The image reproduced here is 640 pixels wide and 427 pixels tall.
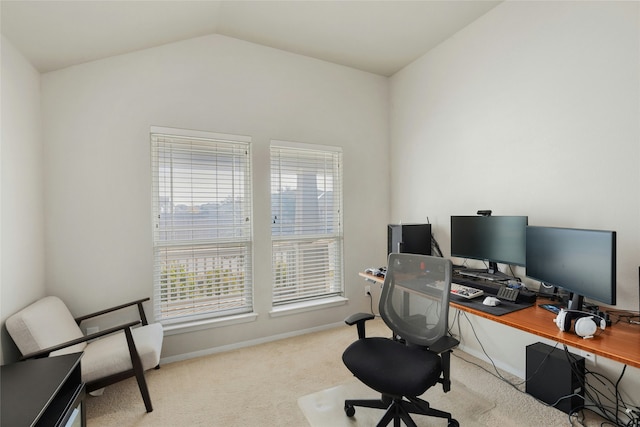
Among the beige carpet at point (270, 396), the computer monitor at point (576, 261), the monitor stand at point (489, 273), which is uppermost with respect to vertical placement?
the computer monitor at point (576, 261)

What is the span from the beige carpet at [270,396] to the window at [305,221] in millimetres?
824

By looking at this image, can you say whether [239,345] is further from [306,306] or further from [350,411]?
[350,411]

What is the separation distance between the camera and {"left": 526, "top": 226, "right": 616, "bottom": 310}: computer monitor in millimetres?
1562

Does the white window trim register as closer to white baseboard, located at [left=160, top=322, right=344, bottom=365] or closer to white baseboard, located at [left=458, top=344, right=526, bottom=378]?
white baseboard, located at [left=160, top=322, right=344, bottom=365]

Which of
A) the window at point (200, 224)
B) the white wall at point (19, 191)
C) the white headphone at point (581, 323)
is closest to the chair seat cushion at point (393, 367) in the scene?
the white headphone at point (581, 323)

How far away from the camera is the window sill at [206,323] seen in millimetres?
2749

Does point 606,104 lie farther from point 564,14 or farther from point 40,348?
point 40,348

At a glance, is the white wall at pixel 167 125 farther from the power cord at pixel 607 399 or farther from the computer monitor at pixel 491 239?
the power cord at pixel 607 399

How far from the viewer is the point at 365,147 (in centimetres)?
371

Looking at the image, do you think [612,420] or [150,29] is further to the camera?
[150,29]

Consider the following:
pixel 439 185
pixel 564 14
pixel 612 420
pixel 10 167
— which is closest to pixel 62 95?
pixel 10 167

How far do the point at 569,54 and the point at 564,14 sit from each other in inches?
11.6

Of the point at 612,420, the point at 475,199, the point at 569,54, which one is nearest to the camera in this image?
the point at 612,420

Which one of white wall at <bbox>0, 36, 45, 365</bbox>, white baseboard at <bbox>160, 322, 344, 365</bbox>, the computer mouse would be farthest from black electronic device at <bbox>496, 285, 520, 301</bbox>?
white wall at <bbox>0, 36, 45, 365</bbox>
